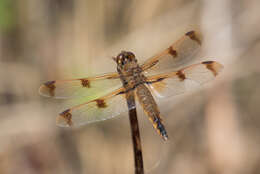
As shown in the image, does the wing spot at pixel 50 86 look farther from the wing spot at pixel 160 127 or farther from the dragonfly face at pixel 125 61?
the wing spot at pixel 160 127

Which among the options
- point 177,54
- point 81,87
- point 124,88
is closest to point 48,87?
point 81,87

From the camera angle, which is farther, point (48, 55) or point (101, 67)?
point (48, 55)

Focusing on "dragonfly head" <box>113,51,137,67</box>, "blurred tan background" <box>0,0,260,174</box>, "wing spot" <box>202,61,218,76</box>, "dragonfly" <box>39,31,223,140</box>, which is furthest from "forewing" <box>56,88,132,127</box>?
"blurred tan background" <box>0,0,260,174</box>

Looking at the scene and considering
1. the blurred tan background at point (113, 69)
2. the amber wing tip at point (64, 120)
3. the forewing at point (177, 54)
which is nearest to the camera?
the amber wing tip at point (64, 120)

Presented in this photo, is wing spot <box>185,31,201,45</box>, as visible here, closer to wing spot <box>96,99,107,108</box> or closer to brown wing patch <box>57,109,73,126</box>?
wing spot <box>96,99,107,108</box>

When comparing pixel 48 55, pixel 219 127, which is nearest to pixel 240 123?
pixel 219 127

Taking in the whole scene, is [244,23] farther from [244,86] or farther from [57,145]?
[57,145]

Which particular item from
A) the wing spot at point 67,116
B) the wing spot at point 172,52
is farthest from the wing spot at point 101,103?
the wing spot at point 172,52
